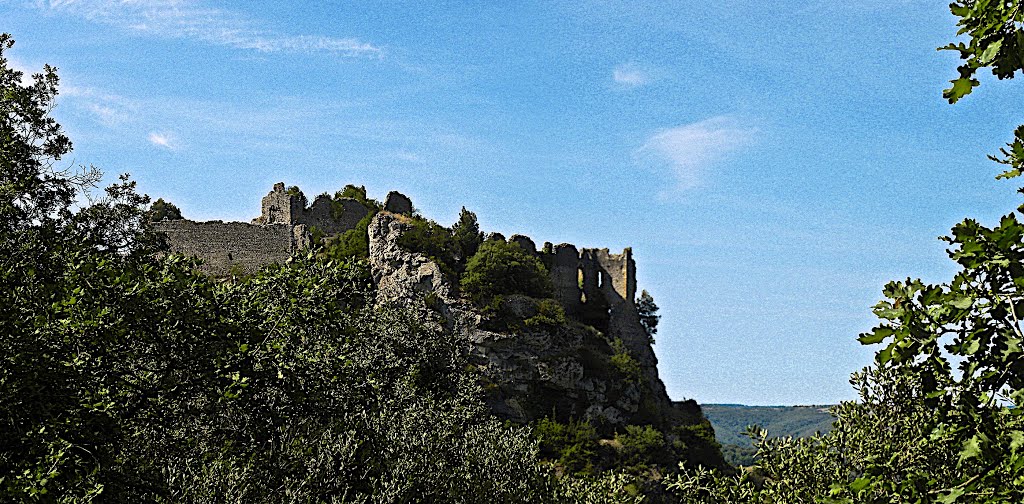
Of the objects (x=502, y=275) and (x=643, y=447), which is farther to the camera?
(x=502, y=275)

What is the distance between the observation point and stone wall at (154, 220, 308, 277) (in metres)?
57.7

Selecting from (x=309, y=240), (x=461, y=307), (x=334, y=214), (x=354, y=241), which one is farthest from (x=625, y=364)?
(x=309, y=240)

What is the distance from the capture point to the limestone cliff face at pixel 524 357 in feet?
192

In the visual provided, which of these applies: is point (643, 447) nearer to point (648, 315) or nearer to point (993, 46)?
point (648, 315)

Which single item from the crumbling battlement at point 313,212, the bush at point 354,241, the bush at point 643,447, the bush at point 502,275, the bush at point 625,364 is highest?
the crumbling battlement at point 313,212

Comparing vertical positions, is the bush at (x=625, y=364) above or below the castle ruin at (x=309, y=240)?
below

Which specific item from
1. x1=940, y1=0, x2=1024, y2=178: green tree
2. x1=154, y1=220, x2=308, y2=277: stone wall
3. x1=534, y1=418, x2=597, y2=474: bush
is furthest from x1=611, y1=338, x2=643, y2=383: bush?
x1=940, y1=0, x2=1024, y2=178: green tree

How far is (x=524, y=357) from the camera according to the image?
197 ft

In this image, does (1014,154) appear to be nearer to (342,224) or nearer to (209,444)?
(209,444)

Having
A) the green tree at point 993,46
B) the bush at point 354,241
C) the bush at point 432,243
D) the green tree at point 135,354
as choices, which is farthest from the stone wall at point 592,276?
the green tree at point 993,46

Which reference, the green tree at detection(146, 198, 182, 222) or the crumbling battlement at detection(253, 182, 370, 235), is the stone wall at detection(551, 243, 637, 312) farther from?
the green tree at detection(146, 198, 182, 222)

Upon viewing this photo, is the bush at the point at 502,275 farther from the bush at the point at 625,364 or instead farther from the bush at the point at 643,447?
the bush at the point at 643,447

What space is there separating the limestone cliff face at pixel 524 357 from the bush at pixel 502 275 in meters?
1.29

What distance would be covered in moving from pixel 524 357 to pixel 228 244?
19.0 metres
